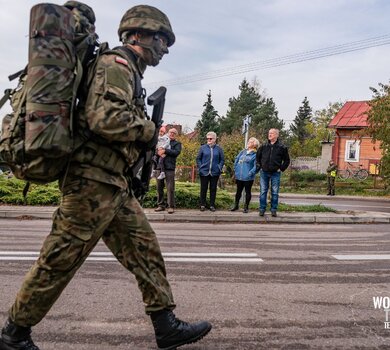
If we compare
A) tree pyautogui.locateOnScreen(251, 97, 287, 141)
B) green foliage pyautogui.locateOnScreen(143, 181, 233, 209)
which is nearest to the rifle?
green foliage pyautogui.locateOnScreen(143, 181, 233, 209)

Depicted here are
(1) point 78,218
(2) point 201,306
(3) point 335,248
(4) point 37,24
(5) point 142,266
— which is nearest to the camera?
(4) point 37,24

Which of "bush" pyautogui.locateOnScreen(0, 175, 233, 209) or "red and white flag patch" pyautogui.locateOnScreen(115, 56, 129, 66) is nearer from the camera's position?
"red and white flag patch" pyautogui.locateOnScreen(115, 56, 129, 66)

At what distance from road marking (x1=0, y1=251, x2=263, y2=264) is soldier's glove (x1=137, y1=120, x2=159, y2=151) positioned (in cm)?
310

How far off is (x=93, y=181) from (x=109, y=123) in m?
0.39

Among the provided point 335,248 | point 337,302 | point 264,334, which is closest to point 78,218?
point 264,334

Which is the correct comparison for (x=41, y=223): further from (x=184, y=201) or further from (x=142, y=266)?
(x=142, y=266)

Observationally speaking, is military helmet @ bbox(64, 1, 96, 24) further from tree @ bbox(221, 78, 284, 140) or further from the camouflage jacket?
tree @ bbox(221, 78, 284, 140)

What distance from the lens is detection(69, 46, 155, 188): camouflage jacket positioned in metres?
2.44

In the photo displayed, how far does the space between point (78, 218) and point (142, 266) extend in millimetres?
558

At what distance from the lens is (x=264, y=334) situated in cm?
327

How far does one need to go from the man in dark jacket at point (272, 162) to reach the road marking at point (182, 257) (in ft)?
13.7

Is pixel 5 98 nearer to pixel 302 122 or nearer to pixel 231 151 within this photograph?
pixel 231 151

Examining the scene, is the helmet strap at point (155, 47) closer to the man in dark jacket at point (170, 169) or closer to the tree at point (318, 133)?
the man in dark jacket at point (170, 169)

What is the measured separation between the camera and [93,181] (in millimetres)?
2594
